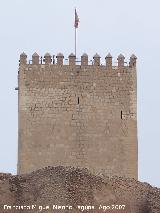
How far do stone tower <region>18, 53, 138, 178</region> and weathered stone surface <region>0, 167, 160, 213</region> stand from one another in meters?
7.06

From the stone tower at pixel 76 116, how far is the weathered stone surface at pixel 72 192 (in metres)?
7.06

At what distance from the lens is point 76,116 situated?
28328 mm

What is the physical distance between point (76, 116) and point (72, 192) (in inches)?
355

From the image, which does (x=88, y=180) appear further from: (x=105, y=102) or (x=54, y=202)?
(x=105, y=102)

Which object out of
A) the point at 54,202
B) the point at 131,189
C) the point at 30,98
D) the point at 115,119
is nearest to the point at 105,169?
the point at 115,119

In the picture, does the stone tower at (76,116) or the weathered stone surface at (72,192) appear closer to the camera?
the weathered stone surface at (72,192)

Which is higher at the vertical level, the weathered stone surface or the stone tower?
the stone tower

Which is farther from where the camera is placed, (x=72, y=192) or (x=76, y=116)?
(x=76, y=116)

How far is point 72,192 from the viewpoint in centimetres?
1953

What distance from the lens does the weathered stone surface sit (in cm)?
1942

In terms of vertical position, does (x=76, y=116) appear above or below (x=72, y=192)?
above

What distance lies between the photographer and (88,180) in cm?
2012

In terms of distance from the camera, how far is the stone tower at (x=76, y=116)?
92.1 feet

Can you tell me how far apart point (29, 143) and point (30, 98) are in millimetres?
1806
